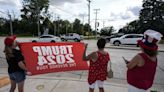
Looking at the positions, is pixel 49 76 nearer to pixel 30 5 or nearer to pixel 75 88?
pixel 75 88

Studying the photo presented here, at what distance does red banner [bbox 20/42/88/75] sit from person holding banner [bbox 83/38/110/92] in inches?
111

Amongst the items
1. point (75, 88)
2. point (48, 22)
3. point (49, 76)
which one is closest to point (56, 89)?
point (75, 88)

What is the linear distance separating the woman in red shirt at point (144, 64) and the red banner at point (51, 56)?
14.1 feet

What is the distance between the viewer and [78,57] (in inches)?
341

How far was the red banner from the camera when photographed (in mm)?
8078

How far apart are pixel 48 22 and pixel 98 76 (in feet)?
323

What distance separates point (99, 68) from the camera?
557 cm

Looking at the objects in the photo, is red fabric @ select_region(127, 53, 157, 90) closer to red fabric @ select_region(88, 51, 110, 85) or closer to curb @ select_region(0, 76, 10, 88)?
red fabric @ select_region(88, 51, 110, 85)

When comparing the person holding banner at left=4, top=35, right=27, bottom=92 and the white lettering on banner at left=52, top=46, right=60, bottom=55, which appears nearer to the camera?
the person holding banner at left=4, top=35, right=27, bottom=92

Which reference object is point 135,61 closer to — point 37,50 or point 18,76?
point 18,76

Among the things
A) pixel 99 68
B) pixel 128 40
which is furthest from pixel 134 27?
pixel 99 68

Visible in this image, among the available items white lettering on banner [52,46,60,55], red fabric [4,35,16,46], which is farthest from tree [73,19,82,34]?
Result: red fabric [4,35,16,46]

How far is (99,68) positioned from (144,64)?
5.42 ft

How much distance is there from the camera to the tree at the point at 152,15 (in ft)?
222
